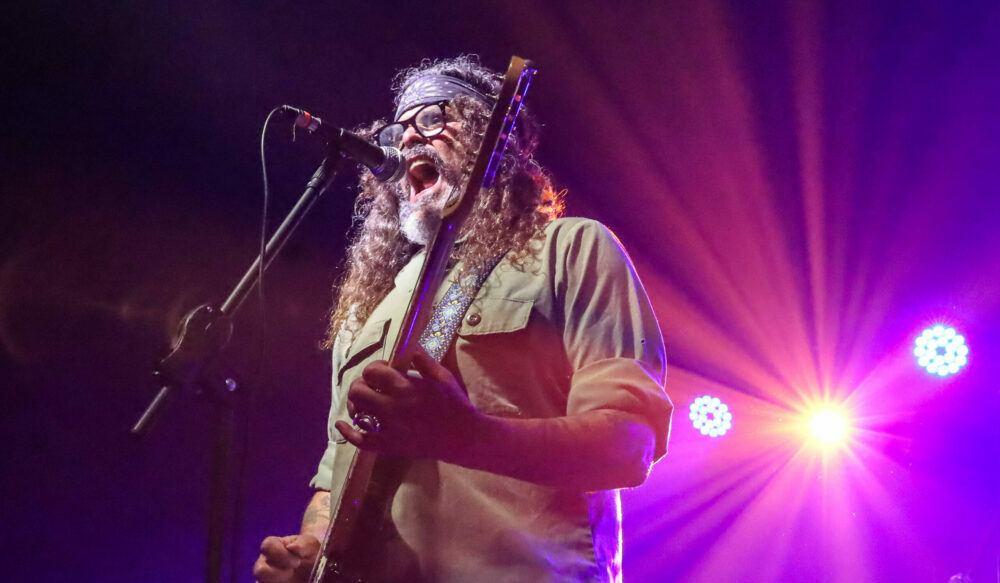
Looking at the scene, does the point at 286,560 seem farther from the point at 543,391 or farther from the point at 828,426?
the point at 828,426

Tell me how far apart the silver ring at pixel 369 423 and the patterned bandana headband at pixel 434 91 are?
1689 mm

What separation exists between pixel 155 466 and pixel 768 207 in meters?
4.75

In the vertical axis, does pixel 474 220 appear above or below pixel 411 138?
below

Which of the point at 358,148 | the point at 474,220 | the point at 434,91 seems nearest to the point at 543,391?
the point at 474,220

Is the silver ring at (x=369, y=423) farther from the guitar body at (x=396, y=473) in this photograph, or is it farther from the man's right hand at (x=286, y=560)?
the man's right hand at (x=286, y=560)

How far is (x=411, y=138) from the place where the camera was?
101 inches

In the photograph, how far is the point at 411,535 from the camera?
1.60m

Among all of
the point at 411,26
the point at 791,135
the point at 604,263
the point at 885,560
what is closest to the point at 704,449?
the point at 885,560

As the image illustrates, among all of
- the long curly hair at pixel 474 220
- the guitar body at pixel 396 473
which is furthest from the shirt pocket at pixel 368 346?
the guitar body at pixel 396 473

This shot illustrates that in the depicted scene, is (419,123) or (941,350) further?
(941,350)

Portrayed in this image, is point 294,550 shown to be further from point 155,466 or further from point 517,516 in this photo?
point 155,466

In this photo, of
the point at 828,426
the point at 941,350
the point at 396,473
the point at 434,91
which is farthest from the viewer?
the point at 828,426

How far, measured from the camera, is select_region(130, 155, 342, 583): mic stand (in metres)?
1.90

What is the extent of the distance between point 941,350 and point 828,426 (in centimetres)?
102
